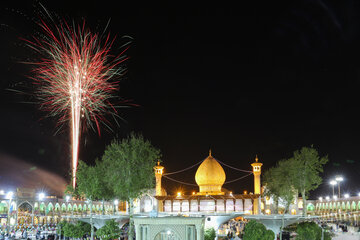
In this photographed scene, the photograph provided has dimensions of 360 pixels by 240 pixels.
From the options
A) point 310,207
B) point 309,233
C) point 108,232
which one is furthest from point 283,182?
point 310,207

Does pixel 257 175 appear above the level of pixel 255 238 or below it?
above

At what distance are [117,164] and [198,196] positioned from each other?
22847mm

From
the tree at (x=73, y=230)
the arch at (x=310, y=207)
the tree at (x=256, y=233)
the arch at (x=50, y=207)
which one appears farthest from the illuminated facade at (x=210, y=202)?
the arch at (x=310, y=207)

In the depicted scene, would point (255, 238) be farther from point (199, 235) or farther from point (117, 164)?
point (117, 164)

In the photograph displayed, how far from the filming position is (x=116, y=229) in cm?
3322

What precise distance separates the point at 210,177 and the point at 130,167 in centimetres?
2678

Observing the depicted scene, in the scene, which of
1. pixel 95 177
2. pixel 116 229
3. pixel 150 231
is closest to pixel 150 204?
pixel 95 177

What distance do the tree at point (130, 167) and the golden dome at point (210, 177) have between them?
24.4 metres

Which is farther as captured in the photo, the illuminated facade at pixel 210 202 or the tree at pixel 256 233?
the illuminated facade at pixel 210 202

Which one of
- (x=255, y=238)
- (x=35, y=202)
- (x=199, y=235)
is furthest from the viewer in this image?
(x=35, y=202)

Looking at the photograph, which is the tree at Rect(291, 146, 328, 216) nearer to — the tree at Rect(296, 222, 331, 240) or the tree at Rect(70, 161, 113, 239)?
the tree at Rect(296, 222, 331, 240)

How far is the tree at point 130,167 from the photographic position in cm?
3678

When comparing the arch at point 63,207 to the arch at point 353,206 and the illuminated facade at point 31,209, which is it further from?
the arch at point 353,206

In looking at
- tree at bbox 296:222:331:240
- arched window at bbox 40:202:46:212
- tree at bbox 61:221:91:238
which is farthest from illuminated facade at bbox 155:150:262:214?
arched window at bbox 40:202:46:212
